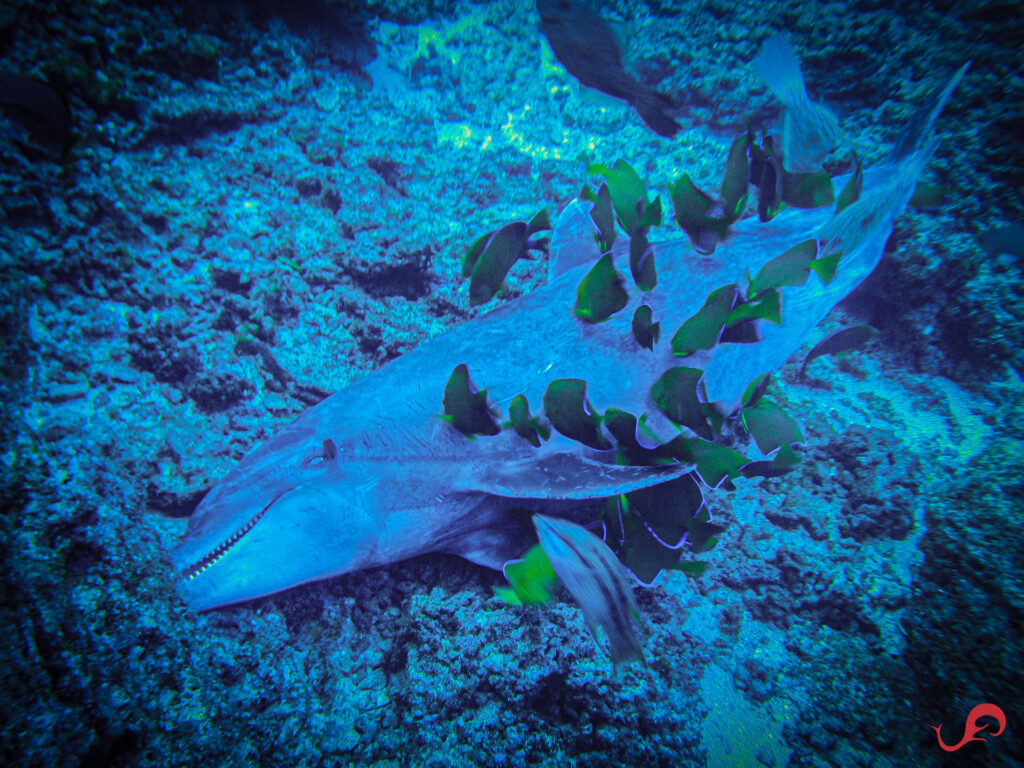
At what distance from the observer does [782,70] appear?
3.10 m

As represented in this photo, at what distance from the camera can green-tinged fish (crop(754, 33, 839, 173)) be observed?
9.11ft

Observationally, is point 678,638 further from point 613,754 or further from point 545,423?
point 545,423

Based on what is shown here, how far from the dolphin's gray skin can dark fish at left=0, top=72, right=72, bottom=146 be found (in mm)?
2416

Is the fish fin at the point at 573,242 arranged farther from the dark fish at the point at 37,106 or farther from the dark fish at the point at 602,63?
the dark fish at the point at 37,106

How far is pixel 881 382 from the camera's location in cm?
283

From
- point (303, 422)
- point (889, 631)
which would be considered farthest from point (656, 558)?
point (303, 422)

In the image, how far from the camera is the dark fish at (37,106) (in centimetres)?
207

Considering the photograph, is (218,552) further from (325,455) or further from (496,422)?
(496,422)

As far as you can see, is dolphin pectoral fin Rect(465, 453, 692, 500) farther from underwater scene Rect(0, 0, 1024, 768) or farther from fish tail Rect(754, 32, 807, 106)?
fish tail Rect(754, 32, 807, 106)

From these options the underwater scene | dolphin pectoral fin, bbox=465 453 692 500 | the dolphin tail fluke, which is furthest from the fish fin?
the dolphin tail fluke

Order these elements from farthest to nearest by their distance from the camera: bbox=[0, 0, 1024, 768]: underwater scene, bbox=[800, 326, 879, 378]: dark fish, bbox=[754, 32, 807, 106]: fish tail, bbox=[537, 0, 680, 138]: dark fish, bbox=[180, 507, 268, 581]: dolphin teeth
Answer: bbox=[537, 0, 680, 138]: dark fish < bbox=[754, 32, 807, 106]: fish tail < bbox=[800, 326, 879, 378]: dark fish < bbox=[180, 507, 268, 581]: dolphin teeth < bbox=[0, 0, 1024, 768]: underwater scene

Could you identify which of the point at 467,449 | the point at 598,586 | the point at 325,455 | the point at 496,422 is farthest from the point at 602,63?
the point at 598,586

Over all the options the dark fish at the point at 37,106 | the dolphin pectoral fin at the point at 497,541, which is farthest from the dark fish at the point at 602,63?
the dark fish at the point at 37,106

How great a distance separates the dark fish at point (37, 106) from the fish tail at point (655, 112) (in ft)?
14.8
